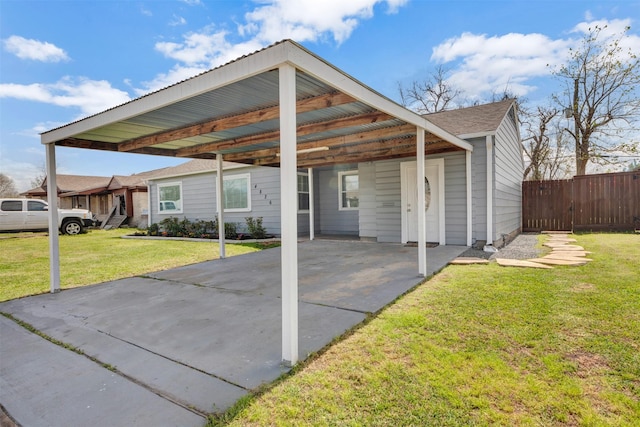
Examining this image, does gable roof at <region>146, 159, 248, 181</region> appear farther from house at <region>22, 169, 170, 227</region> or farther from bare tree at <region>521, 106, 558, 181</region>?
bare tree at <region>521, 106, 558, 181</region>

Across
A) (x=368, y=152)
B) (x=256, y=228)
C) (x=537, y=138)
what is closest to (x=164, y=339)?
(x=368, y=152)

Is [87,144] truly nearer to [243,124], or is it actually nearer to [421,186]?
[243,124]

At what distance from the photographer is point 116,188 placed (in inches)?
782

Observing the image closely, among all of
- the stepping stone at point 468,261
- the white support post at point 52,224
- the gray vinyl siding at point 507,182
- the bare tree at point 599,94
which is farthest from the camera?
the bare tree at point 599,94

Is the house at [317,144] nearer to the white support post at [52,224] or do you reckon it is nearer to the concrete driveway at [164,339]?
the white support post at [52,224]

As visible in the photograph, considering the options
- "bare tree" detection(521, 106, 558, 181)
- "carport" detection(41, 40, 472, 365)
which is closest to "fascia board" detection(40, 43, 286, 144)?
"carport" detection(41, 40, 472, 365)

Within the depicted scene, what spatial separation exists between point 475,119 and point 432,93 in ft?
51.1

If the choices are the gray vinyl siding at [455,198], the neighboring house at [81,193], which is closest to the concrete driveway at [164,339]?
the gray vinyl siding at [455,198]

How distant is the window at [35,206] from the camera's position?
45.6ft

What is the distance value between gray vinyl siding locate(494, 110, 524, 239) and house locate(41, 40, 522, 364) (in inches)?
2.4

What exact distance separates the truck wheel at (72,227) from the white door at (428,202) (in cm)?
1503

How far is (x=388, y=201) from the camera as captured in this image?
28.5ft

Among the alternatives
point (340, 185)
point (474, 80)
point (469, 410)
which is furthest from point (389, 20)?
point (469, 410)

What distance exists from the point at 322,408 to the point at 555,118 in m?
→ 23.1
